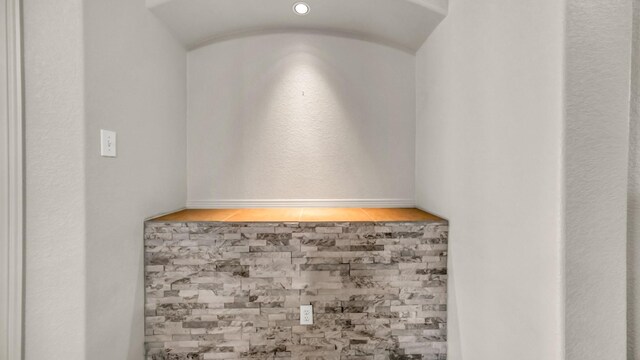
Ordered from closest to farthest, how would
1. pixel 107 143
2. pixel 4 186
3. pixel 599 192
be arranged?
pixel 599 192, pixel 4 186, pixel 107 143

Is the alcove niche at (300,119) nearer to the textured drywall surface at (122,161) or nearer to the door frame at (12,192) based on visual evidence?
the textured drywall surface at (122,161)

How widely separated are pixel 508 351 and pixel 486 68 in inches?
46.2

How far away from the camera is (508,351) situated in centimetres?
112

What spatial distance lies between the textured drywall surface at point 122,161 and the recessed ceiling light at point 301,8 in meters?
0.87

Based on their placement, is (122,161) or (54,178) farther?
(122,161)

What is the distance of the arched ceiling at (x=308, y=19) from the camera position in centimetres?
174

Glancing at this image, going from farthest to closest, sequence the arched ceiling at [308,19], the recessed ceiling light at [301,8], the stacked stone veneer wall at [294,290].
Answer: the recessed ceiling light at [301,8] → the arched ceiling at [308,19] → the stacked stone veneer wall at [294,290]

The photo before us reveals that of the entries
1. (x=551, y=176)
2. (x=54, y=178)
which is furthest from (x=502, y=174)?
(x=54, y=178)

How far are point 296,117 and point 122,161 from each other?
1203mm

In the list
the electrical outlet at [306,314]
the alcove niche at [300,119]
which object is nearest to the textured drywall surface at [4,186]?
the alcove niche at [300,119]

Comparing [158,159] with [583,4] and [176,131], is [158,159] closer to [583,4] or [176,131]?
[176,131]

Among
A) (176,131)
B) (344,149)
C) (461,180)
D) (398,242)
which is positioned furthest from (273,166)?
(461,180)

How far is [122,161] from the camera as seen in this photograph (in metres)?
1.42

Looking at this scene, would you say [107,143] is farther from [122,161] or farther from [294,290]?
[294,290]
